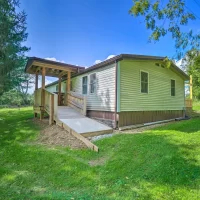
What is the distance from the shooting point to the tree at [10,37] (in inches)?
367

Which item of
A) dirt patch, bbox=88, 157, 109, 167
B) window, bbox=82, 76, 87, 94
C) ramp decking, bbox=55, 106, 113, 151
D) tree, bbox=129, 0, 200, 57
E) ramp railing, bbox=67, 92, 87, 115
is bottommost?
dirt patch, bbox=88, 157, 109, 167

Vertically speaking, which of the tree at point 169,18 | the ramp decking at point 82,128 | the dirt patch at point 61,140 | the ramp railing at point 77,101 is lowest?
the dirt patch at point 61,140

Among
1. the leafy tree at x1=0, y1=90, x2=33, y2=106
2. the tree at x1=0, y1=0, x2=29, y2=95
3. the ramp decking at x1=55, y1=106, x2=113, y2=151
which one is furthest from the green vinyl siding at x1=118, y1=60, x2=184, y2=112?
the leafy tree at x1=0, y1=90, x2=33, y2=106

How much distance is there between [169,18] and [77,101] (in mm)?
6480

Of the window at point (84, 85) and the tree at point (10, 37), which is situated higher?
the tree at point (10, 37)

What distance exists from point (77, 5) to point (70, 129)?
24.1 feet

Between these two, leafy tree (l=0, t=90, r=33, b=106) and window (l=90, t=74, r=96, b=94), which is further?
leafy tree (l=0, t=90, r=33, b=106)

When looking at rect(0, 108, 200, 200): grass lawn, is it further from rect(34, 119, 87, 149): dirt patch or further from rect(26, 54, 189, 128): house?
rect(26, 54, 189, 128): house

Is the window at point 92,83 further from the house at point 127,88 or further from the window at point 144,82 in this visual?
the window at point 144,82

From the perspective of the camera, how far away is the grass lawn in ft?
9.58

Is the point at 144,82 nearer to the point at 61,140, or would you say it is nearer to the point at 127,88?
the point at 127,88

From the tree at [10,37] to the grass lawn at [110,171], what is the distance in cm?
719

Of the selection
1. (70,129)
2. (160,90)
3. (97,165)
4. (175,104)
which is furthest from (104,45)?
(97,165)

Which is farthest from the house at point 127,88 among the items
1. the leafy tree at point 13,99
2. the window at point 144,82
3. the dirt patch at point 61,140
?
the leafy tree at point 13,99
